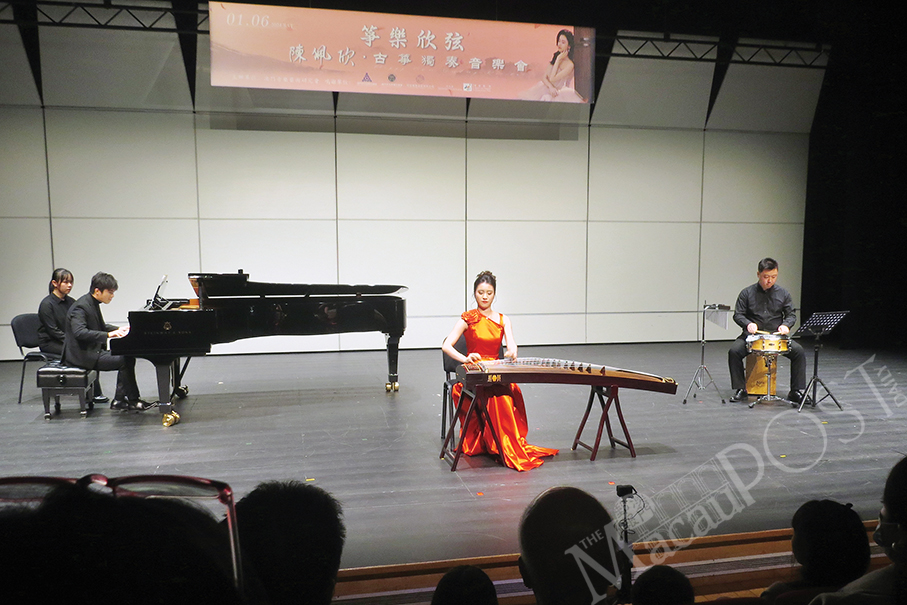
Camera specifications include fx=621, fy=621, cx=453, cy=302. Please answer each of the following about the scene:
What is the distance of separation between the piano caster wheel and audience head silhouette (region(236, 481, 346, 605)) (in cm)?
404

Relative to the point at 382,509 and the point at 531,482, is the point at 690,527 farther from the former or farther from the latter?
the point at 382,509

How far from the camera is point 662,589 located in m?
1.07

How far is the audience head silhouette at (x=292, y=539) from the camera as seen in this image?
1.02m

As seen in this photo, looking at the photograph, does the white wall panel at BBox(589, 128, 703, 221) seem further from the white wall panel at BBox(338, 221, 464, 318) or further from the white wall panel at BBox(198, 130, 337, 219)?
the white wall panel at BBox(198, 130, 337, 219)

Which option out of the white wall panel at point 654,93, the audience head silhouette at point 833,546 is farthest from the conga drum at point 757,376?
the audience head silhouette at point 833,546

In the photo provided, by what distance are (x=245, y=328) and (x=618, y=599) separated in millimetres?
4260

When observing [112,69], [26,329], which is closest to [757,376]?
[26,329]

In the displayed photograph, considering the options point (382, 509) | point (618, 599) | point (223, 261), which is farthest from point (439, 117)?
point (618, 599)

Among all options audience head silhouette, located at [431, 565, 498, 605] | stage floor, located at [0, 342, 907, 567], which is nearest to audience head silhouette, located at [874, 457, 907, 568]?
audience head silhouette, located at [431, 565, 498, 605]

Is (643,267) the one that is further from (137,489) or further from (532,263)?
(137,489)

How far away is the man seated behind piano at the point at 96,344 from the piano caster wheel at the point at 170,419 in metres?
0.54

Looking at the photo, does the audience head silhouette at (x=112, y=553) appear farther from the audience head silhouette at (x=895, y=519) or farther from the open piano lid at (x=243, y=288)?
the open piano lid at (x=243, y=288)

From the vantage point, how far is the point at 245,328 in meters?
5.08

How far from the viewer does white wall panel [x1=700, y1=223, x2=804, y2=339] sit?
9156mm
